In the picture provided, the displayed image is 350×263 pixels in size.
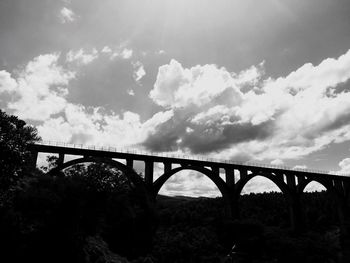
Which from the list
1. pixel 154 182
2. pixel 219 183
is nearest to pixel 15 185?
pixel 154 182

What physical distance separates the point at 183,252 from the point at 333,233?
150 feet

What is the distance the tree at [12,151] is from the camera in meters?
17.7

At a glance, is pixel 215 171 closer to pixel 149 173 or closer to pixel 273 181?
pixel 149 173

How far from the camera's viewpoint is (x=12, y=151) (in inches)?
719

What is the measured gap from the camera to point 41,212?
58.0 ft

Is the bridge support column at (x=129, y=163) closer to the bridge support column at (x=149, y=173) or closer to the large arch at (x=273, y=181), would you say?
the bridge support column at (x=149, y=173)

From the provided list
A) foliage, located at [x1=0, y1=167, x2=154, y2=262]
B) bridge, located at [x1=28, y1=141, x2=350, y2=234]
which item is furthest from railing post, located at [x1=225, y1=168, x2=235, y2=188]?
foliage, located at [x1=0, y1=167, x2=154, y2=262]

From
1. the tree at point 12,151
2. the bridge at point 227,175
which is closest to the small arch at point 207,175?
the bridge at point 227,175

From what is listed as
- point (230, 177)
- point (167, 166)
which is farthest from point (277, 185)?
point (167, 166)

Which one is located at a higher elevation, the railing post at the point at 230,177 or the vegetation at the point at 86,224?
the railing post at the point at 230,177

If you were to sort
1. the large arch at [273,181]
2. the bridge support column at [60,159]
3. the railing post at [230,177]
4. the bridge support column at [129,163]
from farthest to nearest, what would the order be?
the large arch at [273,181]
the railing post at [230,177]
the bridge support column at [129,163]
the bridge support column at [60,159]

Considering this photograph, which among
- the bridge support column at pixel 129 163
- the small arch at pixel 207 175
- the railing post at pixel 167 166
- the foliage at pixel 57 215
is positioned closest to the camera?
the foliage at pixel 57 215

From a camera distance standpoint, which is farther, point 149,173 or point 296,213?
point 296,213

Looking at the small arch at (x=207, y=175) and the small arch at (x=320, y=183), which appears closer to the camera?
the small arch at (x=207, y=175)
